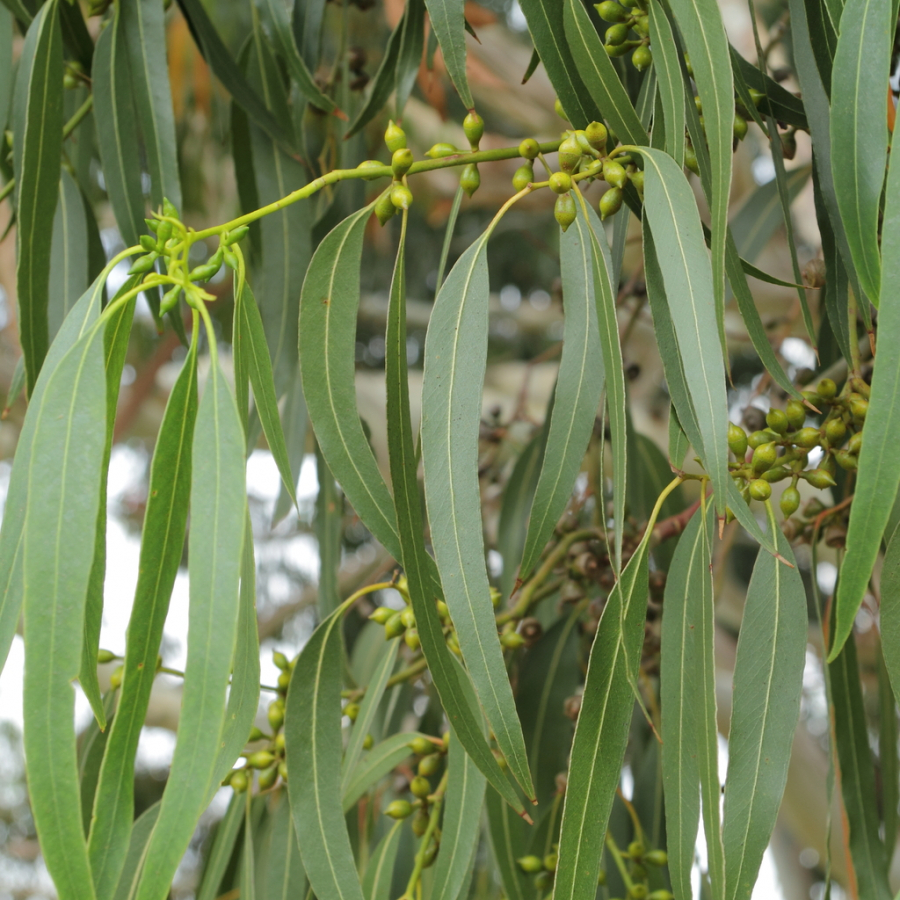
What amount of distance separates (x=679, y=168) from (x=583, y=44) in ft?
0.36

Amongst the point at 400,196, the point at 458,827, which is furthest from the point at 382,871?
the point at 400,196

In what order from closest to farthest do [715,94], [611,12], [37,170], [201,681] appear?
[201,681] → [715,94] → [611,12] → [37,170]

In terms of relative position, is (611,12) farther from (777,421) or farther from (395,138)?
(777,421)

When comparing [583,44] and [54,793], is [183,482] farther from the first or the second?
[583,44]

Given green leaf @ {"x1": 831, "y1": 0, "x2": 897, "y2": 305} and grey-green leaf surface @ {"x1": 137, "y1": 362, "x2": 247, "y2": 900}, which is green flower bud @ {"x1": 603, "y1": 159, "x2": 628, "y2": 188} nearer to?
green leaf @ {"x1": 831, "y1": 0, "x2": 897, "y2": 305}

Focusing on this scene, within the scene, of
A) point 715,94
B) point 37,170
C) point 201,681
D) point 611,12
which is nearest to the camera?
point 201,681

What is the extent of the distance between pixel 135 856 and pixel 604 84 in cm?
64

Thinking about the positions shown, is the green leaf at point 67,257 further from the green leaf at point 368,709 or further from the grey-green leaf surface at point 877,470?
the grey-green leaf surface at point 877,470

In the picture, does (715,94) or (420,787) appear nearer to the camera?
(715,94)

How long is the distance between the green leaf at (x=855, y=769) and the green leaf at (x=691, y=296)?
42cm

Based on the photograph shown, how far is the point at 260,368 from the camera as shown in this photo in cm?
55

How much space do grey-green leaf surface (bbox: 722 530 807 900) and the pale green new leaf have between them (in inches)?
5.3

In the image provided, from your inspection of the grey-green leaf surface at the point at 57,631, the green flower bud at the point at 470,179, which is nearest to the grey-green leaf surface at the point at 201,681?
the grey-green leaf surface at the point at 57,631

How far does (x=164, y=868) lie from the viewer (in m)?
0.39
